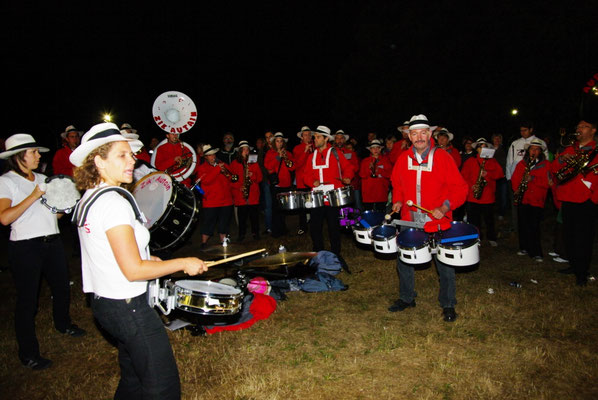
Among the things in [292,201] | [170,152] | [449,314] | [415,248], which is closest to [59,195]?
[170,152]

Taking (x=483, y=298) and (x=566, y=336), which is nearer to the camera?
(x=566, y=336)

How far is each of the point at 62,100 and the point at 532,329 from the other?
74.8 ft

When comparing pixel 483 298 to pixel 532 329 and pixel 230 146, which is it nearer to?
pixel 532 329

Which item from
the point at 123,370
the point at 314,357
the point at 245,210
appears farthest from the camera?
the point at 245,210

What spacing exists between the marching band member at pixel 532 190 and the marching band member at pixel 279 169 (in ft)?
15.9

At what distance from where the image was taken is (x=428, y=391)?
3723 millimetres

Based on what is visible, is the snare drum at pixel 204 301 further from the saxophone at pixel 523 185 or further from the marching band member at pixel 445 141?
the marching band member at pixel 445 141

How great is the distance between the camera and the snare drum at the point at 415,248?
15.2 feet

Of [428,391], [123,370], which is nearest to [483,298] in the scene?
[428,391]

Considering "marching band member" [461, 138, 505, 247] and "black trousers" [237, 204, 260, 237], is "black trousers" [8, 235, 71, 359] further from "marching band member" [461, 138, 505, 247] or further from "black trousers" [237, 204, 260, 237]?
Result: "marching band member" [461, 138, 505, 247]

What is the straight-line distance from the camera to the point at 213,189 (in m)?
8.81

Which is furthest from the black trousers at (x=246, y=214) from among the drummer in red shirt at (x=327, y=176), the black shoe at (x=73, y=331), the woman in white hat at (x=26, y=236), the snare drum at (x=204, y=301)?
the snare drum at (x=204, y=301)

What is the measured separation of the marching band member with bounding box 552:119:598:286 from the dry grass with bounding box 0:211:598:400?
491 mm

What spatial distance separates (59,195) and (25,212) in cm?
43
